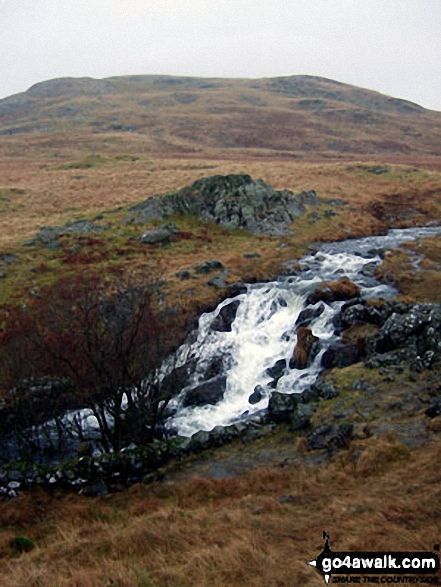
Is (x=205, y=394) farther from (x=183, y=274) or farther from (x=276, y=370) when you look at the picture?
(x=183, y=274)

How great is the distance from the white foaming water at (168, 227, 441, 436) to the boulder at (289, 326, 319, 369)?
15.1 inches

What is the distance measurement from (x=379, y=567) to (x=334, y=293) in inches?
973

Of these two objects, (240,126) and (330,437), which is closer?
(330,437)

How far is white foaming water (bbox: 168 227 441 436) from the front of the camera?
25500mm

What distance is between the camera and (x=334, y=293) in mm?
32500

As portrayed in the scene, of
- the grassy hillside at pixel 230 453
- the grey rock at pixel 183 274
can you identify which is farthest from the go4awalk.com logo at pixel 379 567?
the grey rock at pixel 183 274

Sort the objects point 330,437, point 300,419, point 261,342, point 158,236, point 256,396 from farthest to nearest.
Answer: point 158,236, point 261,342, point 256,396, point 300,419, point 330,437

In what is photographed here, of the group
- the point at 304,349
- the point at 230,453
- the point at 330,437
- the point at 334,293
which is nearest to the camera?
the point at 330,437

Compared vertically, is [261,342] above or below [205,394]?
above

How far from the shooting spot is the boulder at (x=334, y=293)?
3228 cm

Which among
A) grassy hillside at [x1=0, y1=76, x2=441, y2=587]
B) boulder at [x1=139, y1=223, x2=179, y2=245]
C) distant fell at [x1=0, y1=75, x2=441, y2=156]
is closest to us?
grassy hillside at [x1=0, y1=76, x2=441, y2=587]

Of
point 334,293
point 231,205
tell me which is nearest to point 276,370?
point 334,293

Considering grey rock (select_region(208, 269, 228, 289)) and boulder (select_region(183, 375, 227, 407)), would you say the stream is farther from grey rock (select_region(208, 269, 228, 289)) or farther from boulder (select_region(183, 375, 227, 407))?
grey rock (select_region(208, 269, 228, 289))

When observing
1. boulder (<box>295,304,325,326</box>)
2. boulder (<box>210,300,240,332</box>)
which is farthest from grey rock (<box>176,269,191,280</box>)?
boulder (<box>295,304,325,326</box>)
